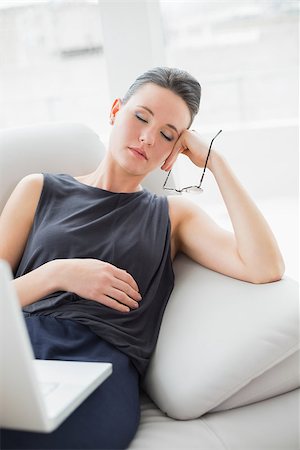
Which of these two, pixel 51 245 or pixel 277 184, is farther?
pixel 277 184

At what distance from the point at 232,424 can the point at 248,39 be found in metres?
4.45

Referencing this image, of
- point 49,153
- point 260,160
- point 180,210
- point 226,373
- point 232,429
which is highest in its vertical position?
point 49,153

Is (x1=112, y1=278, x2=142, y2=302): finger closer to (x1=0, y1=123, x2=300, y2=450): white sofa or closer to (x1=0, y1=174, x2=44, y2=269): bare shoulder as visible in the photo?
(x1=0, y1=123, x2=300, y2=450): white sofa

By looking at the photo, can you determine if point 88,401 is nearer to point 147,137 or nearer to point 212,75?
point 147,137

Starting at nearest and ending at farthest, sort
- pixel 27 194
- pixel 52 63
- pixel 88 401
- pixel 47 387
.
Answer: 1. pixel 47 387
2. pixel 88 401
3. pixel 27 194
4. pixel 52 63

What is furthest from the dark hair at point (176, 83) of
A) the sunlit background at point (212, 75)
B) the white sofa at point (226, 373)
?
the sunlit background at point (212, 75)

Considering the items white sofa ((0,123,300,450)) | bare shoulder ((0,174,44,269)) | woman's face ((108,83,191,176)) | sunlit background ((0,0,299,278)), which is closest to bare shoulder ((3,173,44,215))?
bare shoulder ((0,174,44,269))

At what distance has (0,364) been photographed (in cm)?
97

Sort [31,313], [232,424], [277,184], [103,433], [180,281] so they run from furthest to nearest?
[277,184]
[180,281]
[31,313]
[232,424]
[103,433]

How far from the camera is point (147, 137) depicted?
165 cm

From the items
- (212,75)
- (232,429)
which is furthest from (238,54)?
(232,429)

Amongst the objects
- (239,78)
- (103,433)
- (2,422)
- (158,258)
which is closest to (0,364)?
(2,422)

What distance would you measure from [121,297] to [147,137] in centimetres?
43

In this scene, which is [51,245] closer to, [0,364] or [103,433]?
[103,433]
